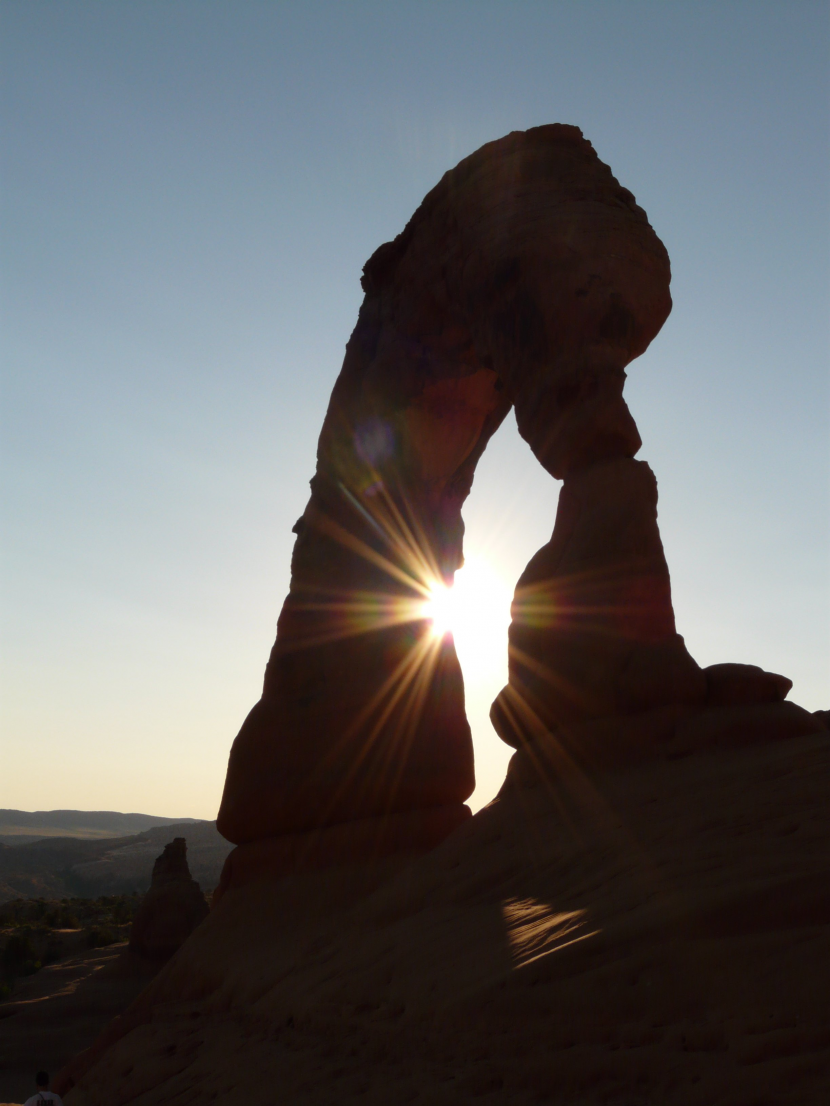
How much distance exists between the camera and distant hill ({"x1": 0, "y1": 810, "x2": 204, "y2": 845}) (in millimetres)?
103562

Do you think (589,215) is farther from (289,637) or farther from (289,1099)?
(289,1099)

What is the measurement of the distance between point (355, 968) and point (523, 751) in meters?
1.94

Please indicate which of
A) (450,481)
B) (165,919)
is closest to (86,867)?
(165,919)

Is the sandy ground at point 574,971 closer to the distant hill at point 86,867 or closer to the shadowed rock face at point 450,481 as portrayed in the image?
the shadowed rock face at point 450,481

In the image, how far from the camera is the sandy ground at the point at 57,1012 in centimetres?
953

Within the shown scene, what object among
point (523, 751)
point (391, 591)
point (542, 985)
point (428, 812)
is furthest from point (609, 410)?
point (542, 985)

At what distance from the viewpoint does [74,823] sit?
119 m

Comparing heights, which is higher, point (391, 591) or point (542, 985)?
point (391, 591)

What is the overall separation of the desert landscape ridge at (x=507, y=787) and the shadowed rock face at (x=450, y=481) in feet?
0.09

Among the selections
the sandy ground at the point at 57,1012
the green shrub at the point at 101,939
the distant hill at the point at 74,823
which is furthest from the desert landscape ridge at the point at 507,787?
the distant hill at the point at 74,823

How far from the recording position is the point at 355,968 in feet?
12.7

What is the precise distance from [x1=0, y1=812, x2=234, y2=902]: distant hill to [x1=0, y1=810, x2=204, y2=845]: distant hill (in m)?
50.2

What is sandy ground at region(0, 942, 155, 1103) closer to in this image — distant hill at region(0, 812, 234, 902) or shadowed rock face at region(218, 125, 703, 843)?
shadowed rock face at region(218, 125, 703, 843)

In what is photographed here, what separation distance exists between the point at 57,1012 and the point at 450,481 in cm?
886
